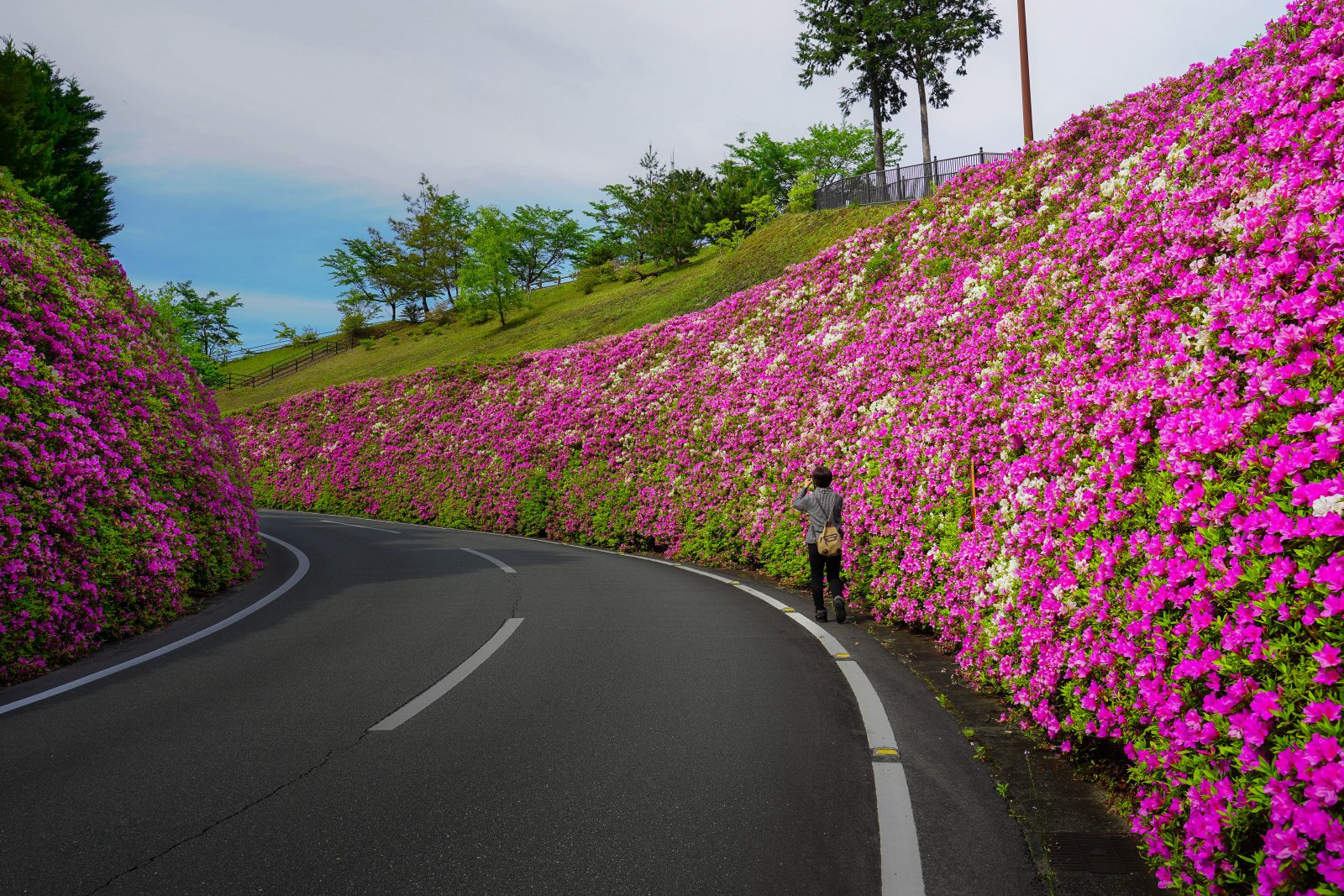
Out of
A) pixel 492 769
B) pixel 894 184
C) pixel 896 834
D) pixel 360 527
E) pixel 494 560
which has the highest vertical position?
pixel 894 184

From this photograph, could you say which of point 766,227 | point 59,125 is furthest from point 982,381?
point 59,125

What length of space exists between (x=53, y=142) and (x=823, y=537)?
4396 cm

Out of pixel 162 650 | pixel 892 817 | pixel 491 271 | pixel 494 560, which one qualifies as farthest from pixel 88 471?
pixel 491 271

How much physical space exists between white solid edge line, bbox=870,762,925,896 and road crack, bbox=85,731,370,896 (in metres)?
2.92

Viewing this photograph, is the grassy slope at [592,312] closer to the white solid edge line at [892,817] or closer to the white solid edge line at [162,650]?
the white solid edge line at [162,650]

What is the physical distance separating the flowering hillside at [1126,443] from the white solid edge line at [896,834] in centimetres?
94

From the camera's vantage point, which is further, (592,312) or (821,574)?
(592,312)

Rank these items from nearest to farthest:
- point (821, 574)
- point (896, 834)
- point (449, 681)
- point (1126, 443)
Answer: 1. point (896, 834)
2. point (1126, 443)
3. point (449, 681)
4. point (821, 574)

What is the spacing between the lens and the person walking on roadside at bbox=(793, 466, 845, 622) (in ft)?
29.1

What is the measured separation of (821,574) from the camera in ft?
30.0

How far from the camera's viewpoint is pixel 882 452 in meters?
10.3

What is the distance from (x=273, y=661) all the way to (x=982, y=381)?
7565mm

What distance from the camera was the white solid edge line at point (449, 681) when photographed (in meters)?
5.19

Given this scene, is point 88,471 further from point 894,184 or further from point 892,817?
point 894,184
